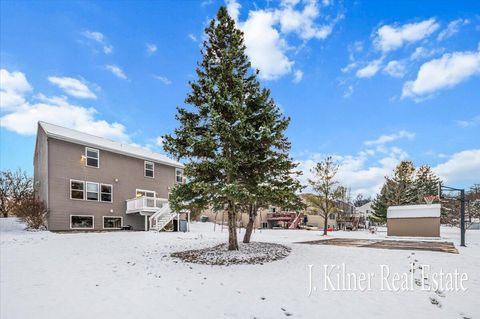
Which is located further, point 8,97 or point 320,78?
point 320,78

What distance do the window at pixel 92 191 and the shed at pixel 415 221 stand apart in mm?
25269

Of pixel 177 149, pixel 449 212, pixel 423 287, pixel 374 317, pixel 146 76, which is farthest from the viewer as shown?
pixel 449 212

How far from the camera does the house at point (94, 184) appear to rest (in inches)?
782

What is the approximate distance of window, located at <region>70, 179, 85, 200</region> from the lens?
2077 cm

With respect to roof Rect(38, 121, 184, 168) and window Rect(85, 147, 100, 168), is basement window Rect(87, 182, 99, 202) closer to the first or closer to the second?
window Rect(85, 147, 100, 168)

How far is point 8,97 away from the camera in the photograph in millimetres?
18922

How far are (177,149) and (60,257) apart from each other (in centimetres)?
637

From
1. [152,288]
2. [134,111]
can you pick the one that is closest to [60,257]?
[152,288]

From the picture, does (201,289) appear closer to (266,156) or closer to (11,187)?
(266,156)

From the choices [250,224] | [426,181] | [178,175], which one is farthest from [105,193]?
[426,181]

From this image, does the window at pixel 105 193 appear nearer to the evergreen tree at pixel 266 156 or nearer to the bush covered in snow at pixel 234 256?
the bush covered in snow at pixel 234 256

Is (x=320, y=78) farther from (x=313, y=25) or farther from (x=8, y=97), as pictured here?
Result: (x=8, y=97)

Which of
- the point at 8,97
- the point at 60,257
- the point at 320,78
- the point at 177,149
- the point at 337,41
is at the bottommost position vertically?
the point at 60,257

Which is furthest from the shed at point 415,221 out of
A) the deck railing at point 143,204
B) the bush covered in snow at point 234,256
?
the deck railing at point 143,204
